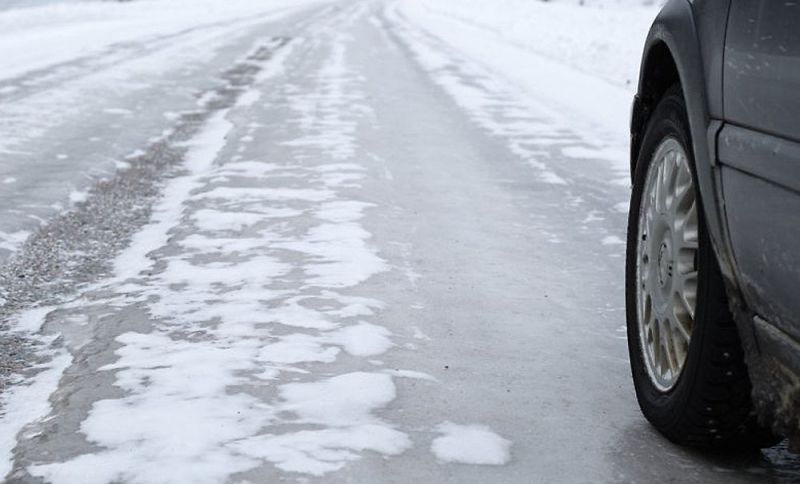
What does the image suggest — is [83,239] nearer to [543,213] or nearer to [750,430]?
[543,213]

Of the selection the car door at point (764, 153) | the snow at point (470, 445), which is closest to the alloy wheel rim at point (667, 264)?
the car door at point (764, 153)

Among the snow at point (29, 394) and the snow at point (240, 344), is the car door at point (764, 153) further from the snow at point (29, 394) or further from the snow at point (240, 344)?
the snow at point (29, 394)

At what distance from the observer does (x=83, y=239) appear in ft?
18.5

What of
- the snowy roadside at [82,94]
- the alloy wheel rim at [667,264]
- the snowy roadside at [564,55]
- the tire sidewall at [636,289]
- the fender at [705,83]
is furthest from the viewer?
the snowy roadside at [564,55]

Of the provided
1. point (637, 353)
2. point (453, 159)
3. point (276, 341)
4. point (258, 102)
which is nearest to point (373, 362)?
point (276, 341)

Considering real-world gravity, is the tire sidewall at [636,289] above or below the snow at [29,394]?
above

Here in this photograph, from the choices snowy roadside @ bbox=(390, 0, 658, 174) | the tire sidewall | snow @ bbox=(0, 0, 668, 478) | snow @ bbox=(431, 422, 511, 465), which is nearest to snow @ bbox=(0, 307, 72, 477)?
snow @ bbox=(0, 0, 668, 478)

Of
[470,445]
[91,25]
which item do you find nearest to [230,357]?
[470,445]

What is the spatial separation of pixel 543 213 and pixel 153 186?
241cm

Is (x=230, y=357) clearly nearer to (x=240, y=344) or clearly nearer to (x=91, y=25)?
(x=240, y=344)

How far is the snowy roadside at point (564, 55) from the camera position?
11.5 meters

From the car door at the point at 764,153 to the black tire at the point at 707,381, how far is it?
0.18 meters

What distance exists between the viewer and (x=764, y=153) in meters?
2.36

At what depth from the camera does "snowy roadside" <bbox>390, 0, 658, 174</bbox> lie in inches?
454
